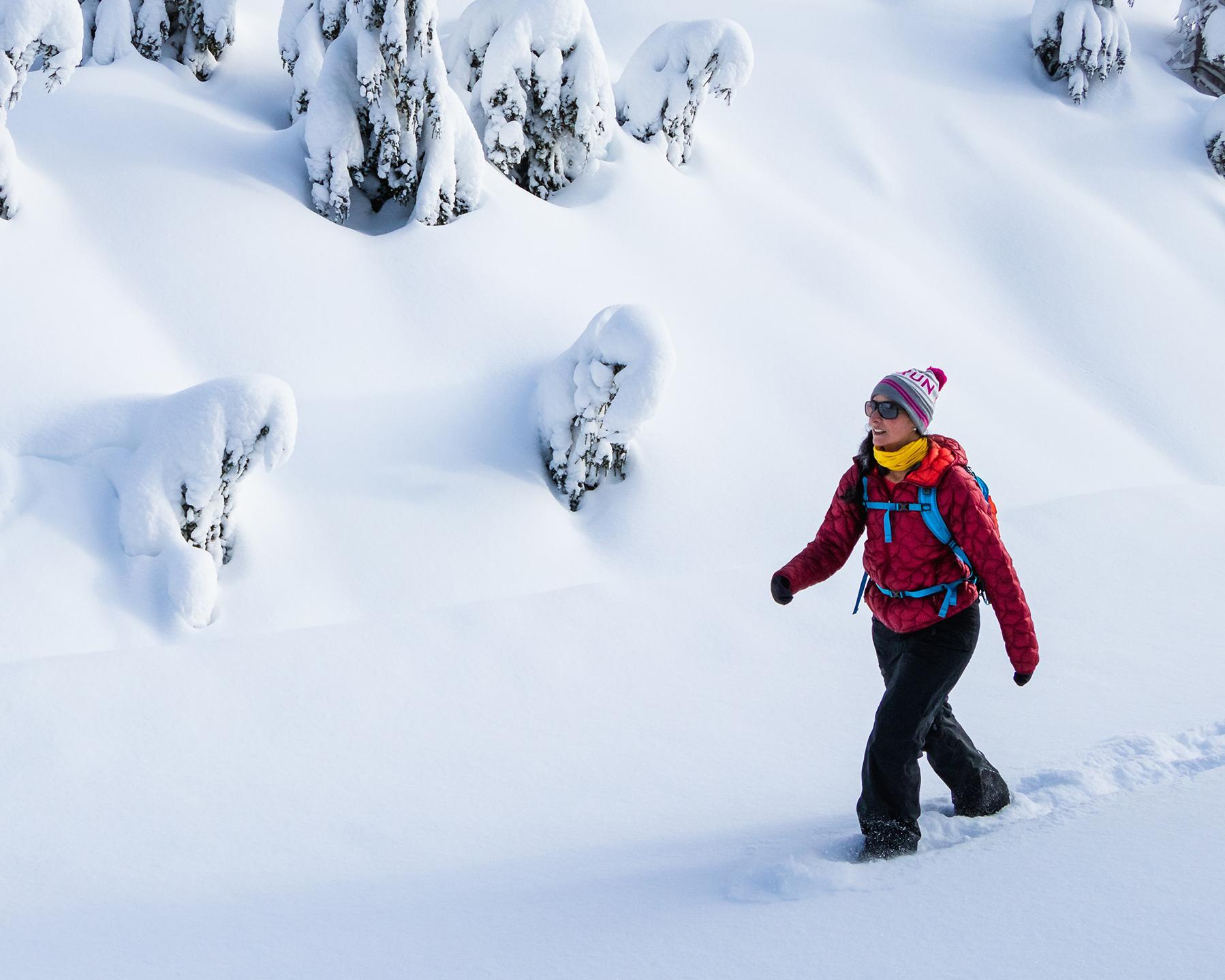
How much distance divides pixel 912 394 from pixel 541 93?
7454mm

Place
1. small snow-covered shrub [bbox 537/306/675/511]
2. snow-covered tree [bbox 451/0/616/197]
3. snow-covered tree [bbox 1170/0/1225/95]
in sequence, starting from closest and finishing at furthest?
small snow-covered shrub [bbox 537/306/675/511]
snow-covered tree [bbox 451/0/616/197]
snow-covered tree [bbox 1170/0/1225/95]

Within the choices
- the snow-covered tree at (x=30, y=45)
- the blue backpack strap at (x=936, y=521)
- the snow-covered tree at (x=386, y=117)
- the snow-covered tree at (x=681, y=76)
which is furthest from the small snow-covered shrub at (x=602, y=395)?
the snow-covered tree at (x=681, y=76)

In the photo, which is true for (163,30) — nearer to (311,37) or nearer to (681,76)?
(311,37)

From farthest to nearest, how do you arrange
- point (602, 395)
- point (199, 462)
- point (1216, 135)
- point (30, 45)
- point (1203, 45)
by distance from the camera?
point (1203, 45) < point (1216, 135) < point (602, 395) < point (30, 45) < point (199, 462)

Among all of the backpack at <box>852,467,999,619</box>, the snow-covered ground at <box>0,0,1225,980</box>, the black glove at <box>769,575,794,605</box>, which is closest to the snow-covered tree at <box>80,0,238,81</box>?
the snow-covered ground at <box>0,0,1225,980</box>

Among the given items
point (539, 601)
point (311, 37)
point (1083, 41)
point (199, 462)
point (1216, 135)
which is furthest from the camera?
point (1083, 41)

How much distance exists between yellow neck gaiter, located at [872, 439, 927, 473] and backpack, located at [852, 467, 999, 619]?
87 mm

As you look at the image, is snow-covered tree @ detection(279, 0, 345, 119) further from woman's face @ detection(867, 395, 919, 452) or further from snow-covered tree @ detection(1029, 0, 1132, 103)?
snow-covered tree @ detection(1029, 0, 1132, 103)

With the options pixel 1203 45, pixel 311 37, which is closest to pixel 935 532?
pixel 311 37

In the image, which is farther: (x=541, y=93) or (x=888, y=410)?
(x=541, y=93)

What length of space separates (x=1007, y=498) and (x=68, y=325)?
22.4ft

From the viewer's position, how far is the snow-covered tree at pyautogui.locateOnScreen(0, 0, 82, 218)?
19.5ft

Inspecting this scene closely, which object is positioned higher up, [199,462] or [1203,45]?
[1203,45]

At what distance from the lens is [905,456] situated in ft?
9.80
